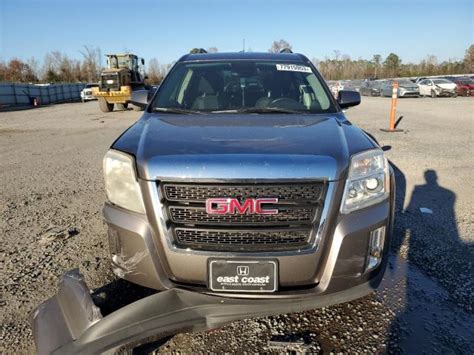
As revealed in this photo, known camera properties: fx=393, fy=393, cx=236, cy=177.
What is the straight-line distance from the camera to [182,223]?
2219mm

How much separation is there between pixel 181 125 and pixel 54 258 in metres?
1.89

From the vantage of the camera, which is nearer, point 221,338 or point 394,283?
point 221,338

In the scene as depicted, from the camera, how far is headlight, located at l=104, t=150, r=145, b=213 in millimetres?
2277

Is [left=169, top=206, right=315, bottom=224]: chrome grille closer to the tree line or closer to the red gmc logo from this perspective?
the red gmc logo

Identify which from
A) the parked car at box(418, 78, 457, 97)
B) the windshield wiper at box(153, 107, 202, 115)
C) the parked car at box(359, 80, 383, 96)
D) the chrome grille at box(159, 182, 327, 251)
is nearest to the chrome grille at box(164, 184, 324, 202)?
the chrome grille at box(159, 182, 327, 251)

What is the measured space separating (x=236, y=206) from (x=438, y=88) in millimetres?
34457

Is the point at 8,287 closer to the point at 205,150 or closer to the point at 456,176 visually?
the point at 205,150

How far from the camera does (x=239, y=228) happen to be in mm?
2184

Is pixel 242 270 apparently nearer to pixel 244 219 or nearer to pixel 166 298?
pixel 244 219

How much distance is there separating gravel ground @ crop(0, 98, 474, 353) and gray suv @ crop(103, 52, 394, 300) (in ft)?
1.39

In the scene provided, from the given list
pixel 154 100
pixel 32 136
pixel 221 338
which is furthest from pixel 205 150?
pixel 32 136

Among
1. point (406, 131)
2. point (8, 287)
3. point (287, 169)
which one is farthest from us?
point (406, 131)

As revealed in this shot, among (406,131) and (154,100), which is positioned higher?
(154,100)

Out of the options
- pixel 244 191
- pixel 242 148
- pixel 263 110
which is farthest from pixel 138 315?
pixel 263 110
